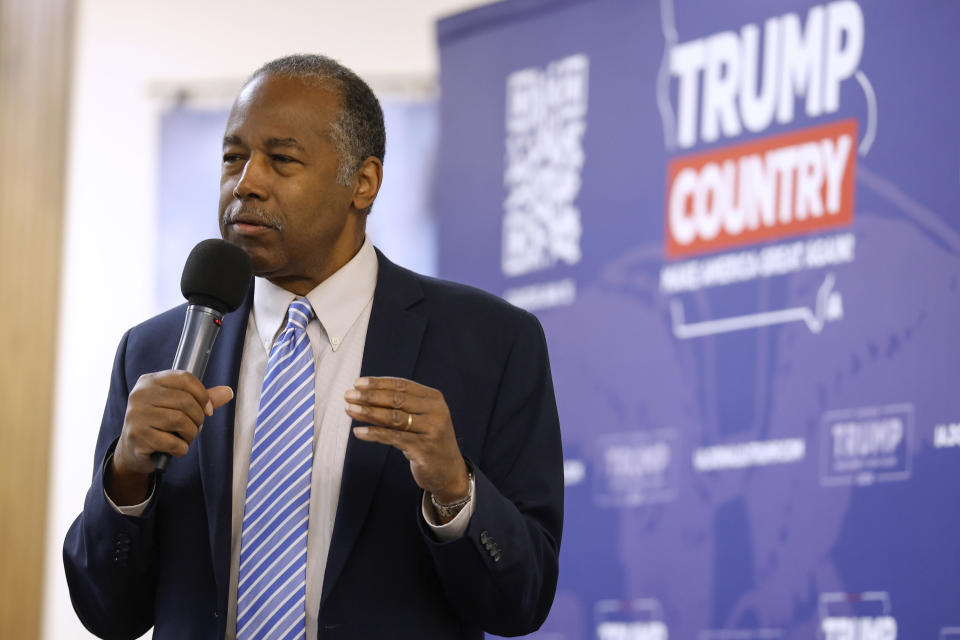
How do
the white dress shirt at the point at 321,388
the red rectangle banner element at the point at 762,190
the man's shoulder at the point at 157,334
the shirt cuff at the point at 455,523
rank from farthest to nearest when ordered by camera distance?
the red rectangle banner element at the point at 762,190, the man's shoulder at the point at 157,334, the white dress shirt at the point at 321,388, the shirt cuff at the point at 455,523

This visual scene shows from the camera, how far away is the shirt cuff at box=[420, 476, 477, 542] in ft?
5.94

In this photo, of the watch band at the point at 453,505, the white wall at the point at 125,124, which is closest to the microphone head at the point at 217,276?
the watch band at the point at 453,505

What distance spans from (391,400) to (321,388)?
367 mm

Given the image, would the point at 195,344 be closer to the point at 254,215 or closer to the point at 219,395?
the point at 219,395

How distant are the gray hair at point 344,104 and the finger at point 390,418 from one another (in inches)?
25.1

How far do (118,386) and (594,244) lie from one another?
2.17 m

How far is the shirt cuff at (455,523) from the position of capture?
5.94 ft

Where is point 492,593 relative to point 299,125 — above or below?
below

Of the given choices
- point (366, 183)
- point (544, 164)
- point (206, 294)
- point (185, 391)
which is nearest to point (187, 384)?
point (185, 391)

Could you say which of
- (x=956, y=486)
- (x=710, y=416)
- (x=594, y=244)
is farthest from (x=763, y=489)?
(x=594, y=244)

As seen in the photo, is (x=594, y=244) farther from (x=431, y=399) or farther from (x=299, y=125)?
(x=431, y=399)

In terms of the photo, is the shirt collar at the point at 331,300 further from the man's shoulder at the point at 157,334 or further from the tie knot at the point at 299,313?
the man's shoulder at the point at 157,334

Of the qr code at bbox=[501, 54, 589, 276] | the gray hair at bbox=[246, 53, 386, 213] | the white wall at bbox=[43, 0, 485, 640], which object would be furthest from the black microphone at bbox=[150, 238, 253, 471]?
the white wall at bbox=[43, 0, 485, 640]

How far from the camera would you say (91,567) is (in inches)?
75.7
